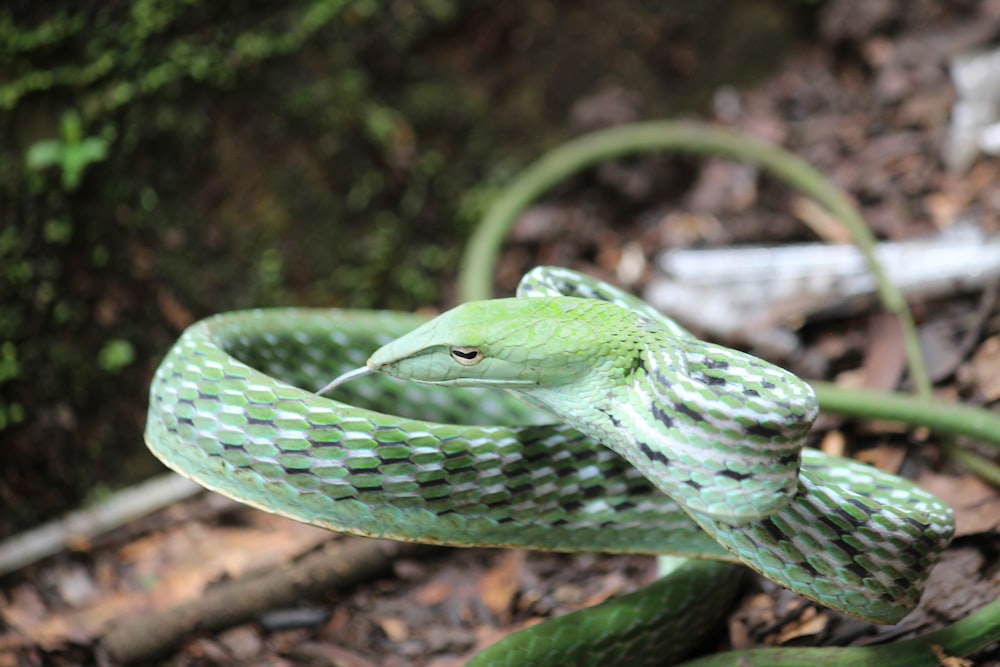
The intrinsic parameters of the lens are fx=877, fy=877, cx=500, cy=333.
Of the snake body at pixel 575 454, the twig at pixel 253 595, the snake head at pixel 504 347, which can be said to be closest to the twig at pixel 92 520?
the twig at pixel 253 595

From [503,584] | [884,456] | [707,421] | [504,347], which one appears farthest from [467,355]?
[884,456]

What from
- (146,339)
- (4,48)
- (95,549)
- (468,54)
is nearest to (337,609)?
(95,549)

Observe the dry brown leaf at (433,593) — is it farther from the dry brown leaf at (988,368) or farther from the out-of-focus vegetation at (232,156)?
the dry brown leaf at (988,368)

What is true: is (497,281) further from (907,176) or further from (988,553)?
(988,553)

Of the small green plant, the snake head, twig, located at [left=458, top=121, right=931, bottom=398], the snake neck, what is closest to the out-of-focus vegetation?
the small green plant

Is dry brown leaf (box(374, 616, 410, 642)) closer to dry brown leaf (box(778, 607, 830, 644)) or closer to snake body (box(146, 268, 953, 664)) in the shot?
snake body (box(146, 268, 953, 664))
